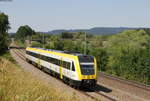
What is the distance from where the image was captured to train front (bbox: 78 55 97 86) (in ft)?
69.9

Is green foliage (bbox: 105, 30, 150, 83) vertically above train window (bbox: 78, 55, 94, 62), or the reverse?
train window (bbox: 78, 55, 94, 62)

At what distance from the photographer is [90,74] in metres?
21.5

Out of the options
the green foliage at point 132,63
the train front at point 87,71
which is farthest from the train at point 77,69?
the green foliage at point 132,63

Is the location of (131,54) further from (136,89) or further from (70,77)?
(70,77)

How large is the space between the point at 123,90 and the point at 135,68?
32.2 ft

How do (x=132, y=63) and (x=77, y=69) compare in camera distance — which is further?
(x=132, y=63)

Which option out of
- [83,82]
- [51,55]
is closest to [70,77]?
[83,82]

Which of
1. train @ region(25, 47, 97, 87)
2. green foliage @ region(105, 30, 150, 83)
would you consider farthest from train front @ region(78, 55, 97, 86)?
green foliage @ region(105, 30, 150, 83)

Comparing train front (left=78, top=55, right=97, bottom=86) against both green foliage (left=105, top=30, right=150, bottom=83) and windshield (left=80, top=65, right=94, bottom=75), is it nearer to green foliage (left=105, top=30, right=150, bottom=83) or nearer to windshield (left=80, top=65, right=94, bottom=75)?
windshield (left=80, top=65, right=94, bottom=75)

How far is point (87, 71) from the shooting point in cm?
2153

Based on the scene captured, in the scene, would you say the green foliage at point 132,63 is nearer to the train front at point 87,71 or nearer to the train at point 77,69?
the train at point 77,69

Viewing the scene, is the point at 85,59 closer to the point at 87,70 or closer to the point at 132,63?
the point at 87,70

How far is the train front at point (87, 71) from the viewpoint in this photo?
21312mm

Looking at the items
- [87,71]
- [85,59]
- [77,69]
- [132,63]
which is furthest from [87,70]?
[132,63]
